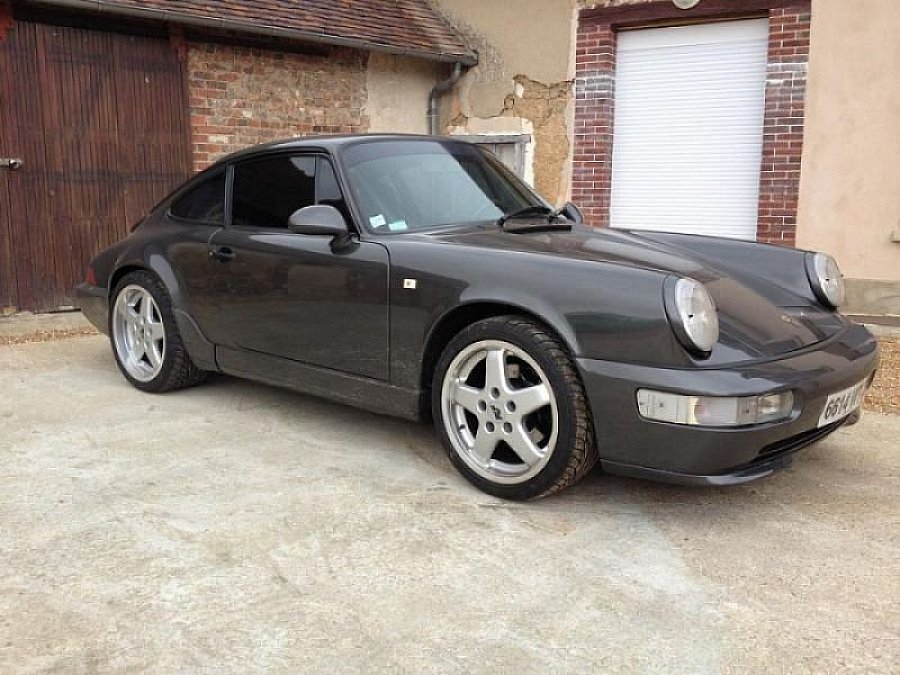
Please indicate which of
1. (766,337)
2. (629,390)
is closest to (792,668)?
(629,390)

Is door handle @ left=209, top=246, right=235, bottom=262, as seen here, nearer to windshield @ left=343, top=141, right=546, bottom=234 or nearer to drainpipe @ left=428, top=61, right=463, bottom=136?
windshield @ left=343, top=141, right=546, bottom=234

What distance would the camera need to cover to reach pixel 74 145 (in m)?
7.55

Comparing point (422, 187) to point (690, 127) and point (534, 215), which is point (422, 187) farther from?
point (690, 127)

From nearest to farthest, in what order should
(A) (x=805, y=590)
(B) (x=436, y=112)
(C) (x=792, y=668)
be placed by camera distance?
(C) (x=792, y=668) < (A) (x=805, y=590) < (B) (x=436, y=112)

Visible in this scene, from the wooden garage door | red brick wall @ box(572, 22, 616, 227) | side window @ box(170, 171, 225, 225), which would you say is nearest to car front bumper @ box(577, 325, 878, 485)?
side window @ box(170, 171, 225, 225)

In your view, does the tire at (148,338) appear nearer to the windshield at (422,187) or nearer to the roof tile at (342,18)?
the windshield at (422,187)

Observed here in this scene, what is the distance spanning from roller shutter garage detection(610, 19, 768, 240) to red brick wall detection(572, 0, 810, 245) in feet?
0.51

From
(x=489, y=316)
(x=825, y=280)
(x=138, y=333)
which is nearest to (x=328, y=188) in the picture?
(x=489, y=316)

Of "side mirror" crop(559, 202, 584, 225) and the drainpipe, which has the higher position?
the drainpipe

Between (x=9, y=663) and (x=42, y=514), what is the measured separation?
108 centimetres

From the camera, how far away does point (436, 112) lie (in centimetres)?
1064

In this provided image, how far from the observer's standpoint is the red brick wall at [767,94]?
8.11 metres

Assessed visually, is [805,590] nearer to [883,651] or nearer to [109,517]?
[883,651]

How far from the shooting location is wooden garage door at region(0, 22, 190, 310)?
7219 millimetres
